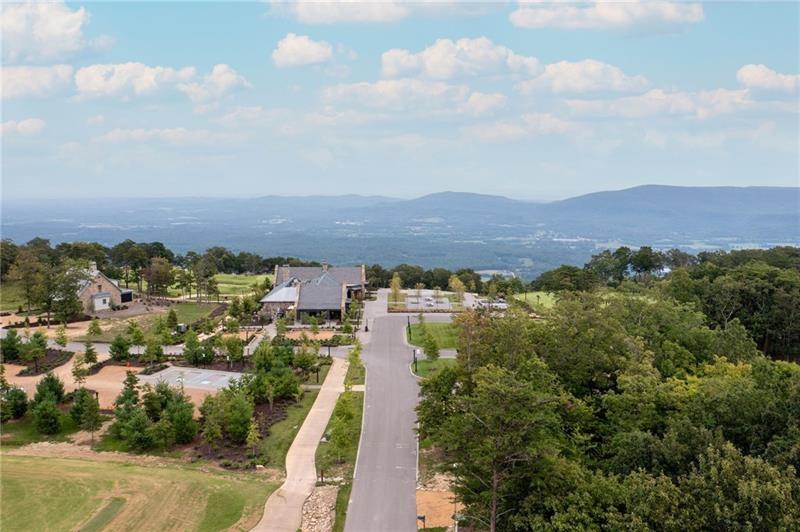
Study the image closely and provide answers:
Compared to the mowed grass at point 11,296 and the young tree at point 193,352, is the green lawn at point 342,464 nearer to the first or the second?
the young tree at point 193,352

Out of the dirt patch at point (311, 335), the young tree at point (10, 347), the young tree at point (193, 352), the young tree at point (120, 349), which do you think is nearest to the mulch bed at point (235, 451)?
the young tree at point (193, 352)

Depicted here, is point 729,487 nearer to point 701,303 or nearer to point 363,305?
point 701,303

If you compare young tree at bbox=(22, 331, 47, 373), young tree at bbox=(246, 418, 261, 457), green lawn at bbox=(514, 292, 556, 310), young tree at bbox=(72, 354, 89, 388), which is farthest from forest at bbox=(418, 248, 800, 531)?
young tree at bbox=(22, 331, 47, 373)

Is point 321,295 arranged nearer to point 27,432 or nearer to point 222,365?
point 222,365

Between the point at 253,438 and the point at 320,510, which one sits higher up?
the point at 253,438

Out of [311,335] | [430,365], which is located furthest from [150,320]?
[430,365]

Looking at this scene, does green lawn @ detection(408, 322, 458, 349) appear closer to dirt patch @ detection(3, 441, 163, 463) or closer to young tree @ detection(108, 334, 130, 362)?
young tree @ detection(108, 334, 130, 362)
